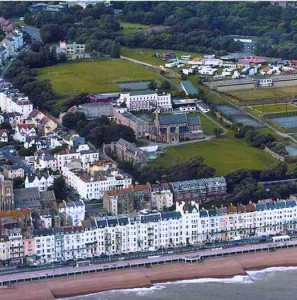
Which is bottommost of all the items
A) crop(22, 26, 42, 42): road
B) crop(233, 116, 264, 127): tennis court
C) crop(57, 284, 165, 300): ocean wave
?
crop(57, 284, 165, 300): ocean wave

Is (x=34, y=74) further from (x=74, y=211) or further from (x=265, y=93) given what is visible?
(x=74, y=211)

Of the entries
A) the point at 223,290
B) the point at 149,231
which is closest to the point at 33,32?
the point at 149,231

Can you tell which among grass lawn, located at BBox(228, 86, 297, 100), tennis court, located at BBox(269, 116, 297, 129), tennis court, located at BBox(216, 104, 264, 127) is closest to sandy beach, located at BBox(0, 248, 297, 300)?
tennis court, located at BBox(269, 116, 297, 129)

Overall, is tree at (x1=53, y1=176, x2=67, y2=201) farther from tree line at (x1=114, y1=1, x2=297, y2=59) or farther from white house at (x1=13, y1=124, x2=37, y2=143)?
tree line at (x1=114, y1=1, x2=297, y2=59)

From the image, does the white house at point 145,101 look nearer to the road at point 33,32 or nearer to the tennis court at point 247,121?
the tennis court at point 247,121

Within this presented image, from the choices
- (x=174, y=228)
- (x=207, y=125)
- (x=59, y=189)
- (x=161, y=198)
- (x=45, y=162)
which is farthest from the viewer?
(x=207, y=125)

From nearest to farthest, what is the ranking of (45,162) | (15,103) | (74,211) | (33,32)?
(74,211), (45,162), (15,103), (33,32)
